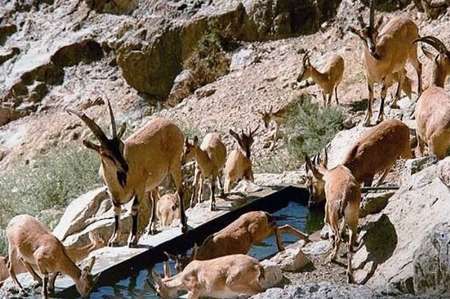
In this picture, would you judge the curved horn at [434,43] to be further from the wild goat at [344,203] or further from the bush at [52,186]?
the bush at [52,186]

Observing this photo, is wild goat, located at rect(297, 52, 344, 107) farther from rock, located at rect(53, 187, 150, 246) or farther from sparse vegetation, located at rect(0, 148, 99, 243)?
rock, located at rect(53, 187, 150, 246)

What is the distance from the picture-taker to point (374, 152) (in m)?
8.86

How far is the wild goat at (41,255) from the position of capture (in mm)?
7746

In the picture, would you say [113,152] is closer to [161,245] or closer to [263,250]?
[161,245]

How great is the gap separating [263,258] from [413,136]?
3.26 meters

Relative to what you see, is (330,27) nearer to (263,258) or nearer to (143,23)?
(143,23)

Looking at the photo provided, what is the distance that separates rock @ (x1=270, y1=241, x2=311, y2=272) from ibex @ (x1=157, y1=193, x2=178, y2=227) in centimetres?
291

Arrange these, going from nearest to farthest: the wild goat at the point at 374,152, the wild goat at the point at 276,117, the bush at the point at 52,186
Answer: the wild goat at the point at 374,152 → the bush at the point at 52,186 → the wild goat at the point at 276,117

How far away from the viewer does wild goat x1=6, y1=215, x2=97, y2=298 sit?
775 centimetres

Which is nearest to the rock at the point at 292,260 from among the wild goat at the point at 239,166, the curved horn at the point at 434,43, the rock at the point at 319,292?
the rock at the point at 319,292

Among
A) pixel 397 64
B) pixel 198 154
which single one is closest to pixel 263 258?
pixel 198 154

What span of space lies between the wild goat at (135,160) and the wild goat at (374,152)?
4.88 ft

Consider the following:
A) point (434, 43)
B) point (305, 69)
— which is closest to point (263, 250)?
point (434, 43)

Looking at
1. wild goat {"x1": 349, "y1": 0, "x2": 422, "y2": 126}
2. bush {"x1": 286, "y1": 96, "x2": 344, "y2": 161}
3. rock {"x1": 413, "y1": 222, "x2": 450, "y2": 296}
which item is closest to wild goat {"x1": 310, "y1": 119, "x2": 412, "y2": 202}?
wild goat {"x1": 349, "y1": 0, "x2": 422, "y2": 126}
